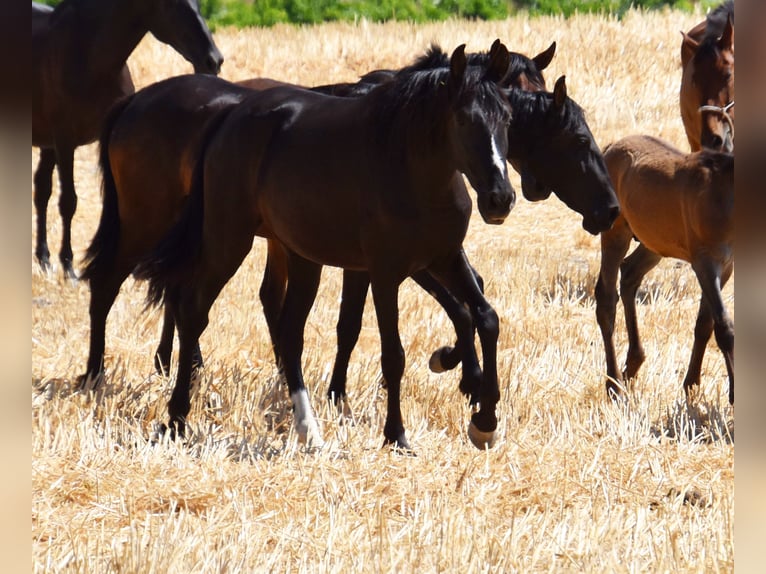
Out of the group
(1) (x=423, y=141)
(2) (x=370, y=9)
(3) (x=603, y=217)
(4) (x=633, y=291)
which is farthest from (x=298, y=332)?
(2) (x=370, y=9)

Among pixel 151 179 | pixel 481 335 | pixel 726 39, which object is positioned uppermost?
pixel 726 39

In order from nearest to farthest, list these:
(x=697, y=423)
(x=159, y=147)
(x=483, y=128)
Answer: (x=483, y=128)
(x=697, y=423)
(x=159, y=147)

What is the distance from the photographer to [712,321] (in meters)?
6.24

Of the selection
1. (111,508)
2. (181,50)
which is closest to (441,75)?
(111,508)

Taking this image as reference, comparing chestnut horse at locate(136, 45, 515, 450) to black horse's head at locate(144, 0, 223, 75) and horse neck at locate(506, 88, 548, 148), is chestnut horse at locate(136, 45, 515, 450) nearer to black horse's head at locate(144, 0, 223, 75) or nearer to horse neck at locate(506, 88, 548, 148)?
horse neck at locate(506, 88, 548, 148)

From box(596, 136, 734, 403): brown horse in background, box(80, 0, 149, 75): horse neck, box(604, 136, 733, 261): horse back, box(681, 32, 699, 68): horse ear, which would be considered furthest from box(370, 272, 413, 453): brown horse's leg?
box(80, 0, 149, 75): horse neck

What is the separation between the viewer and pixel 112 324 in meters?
8.15

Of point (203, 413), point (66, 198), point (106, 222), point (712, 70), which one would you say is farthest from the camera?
point (66, 198)

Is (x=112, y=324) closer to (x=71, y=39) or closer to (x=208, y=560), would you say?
(x=71, y=39)

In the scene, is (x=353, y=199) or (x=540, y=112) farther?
(x=540, y=112)

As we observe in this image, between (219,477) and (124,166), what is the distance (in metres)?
2.93

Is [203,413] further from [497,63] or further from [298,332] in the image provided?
[497,63]

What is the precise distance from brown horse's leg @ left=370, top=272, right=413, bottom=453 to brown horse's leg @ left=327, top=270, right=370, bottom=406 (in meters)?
0.89

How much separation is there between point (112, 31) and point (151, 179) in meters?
2.64
